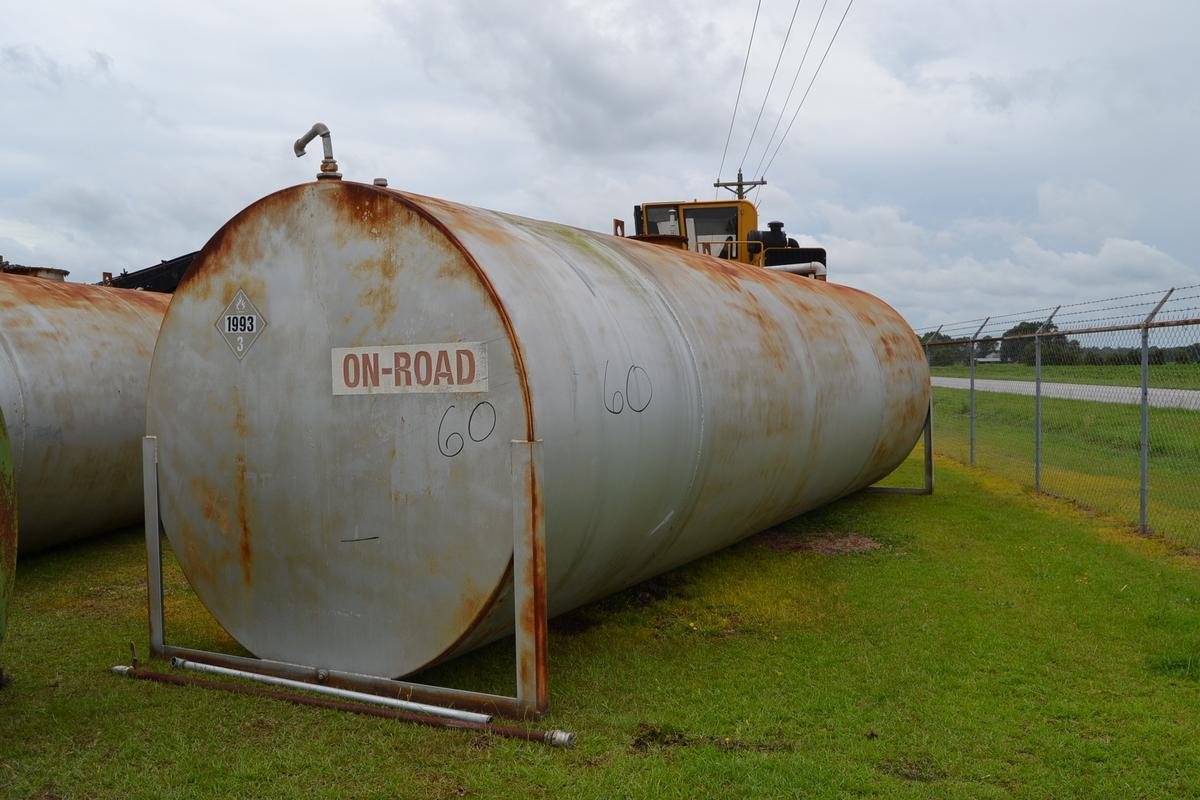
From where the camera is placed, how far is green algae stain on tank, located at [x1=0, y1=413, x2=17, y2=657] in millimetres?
3949

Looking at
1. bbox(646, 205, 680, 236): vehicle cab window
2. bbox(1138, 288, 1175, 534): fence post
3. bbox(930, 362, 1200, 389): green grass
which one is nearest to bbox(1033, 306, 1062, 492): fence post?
bbox(930, 362, 1200, 389): green grass

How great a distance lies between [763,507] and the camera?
6.52 metres

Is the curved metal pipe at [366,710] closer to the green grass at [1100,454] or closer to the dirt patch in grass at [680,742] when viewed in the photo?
the dirt patch in grass at [680,742]

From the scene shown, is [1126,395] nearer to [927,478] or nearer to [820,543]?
[927,478]

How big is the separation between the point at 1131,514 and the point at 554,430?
7860 mm

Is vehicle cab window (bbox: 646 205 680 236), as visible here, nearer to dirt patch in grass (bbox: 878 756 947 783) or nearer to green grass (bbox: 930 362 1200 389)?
green grass (bbox: 930 362 1200 389)

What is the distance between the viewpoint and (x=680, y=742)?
3.93m

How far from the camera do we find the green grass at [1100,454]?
987 centimetres

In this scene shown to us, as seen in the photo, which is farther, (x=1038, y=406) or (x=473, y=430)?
(x=1038, y=406)

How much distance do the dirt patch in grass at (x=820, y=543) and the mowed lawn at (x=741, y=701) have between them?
543mm

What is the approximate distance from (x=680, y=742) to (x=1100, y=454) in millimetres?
12642

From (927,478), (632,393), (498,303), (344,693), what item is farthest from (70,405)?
(927,478)

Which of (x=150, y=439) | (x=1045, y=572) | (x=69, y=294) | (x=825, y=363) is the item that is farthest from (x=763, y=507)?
(x=69, y=294)

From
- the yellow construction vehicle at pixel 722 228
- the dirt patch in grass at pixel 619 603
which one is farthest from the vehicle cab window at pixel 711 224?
the dirt patch in grass at pixel 619 603
